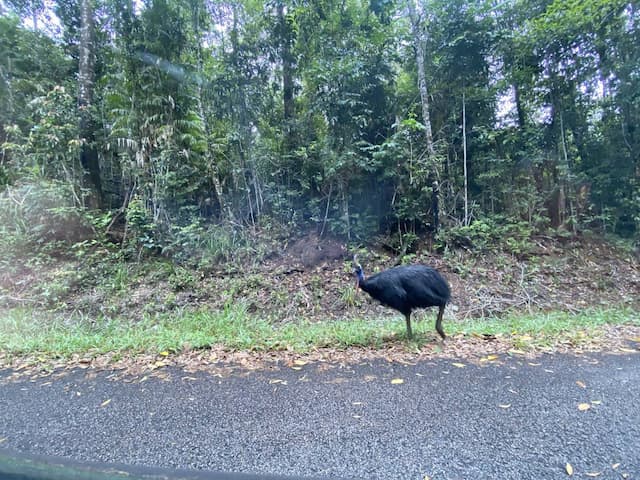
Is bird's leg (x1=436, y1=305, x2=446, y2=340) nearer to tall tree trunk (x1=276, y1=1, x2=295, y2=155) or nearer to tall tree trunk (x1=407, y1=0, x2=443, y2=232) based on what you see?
tall tree trunk (x1=407, y1=0, x2=443, y2=232)

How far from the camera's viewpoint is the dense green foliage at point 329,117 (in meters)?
7.86

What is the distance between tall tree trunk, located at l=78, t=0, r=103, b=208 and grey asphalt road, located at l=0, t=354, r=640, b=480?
7296 mm

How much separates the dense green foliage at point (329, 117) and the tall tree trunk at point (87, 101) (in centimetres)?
5

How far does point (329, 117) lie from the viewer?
8484 mm

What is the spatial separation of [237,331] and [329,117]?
20.2ft

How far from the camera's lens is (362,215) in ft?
28.0

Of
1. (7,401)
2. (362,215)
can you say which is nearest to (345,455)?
(7,401)

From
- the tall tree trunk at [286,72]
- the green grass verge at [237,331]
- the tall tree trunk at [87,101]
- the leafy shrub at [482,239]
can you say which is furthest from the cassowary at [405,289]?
the tall tree trunk at [87,101]

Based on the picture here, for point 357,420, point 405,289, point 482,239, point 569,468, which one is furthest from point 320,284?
point 569,468

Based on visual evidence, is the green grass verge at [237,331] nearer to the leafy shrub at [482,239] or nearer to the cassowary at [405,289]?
the cassowary at [405,289]

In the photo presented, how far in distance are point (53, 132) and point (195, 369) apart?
778cm

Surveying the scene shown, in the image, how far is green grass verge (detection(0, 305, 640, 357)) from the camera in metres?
4.07

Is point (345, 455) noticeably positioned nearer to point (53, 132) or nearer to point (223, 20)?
point (53, 132)

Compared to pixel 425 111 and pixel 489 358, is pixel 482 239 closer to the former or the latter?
pixel 425 111
